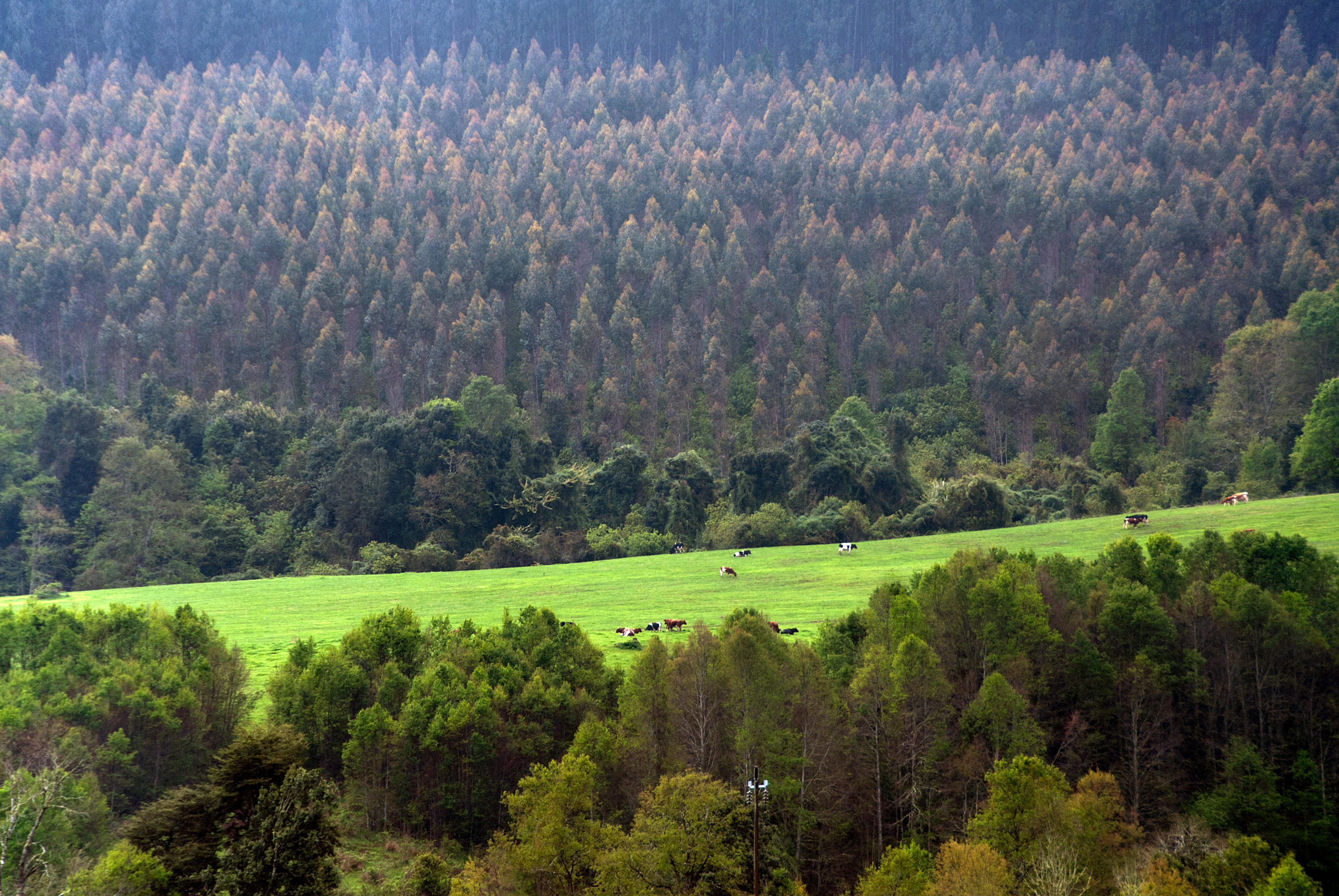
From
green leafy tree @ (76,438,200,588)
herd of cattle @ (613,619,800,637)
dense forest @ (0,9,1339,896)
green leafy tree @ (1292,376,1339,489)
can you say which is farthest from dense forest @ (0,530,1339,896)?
green leafy tree @ (76,438,200,588)

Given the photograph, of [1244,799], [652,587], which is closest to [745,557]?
[652,587]

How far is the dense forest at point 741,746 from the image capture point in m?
34.0

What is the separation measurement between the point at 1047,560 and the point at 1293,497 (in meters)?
35.2

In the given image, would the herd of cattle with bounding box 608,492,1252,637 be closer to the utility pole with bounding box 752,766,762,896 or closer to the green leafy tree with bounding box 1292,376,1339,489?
the green leafy tree with bounding box 1292,376,1339,489

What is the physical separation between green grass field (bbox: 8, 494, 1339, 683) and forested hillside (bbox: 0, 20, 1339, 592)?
11592 mm

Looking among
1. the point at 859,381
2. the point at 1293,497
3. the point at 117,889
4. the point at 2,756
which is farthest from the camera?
the point at 859,381

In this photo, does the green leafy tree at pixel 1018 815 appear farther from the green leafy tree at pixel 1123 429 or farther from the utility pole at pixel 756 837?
the green leafy tree at pixel 1123 429

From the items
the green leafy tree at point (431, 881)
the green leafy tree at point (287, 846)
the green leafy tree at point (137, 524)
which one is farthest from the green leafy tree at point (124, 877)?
the green leafy tree at point (137, 524)

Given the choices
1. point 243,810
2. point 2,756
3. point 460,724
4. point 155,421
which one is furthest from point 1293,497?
point 155,421

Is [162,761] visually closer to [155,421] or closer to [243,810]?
[243,810]

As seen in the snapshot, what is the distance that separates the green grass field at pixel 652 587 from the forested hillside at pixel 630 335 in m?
11.6

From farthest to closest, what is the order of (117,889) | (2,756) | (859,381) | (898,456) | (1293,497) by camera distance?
(859,381) → (898,456) → (1293,497) → (2,756) → (117,889)

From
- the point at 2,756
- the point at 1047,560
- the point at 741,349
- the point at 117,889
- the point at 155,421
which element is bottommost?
the point at 117,889

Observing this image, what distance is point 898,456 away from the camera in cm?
11662
